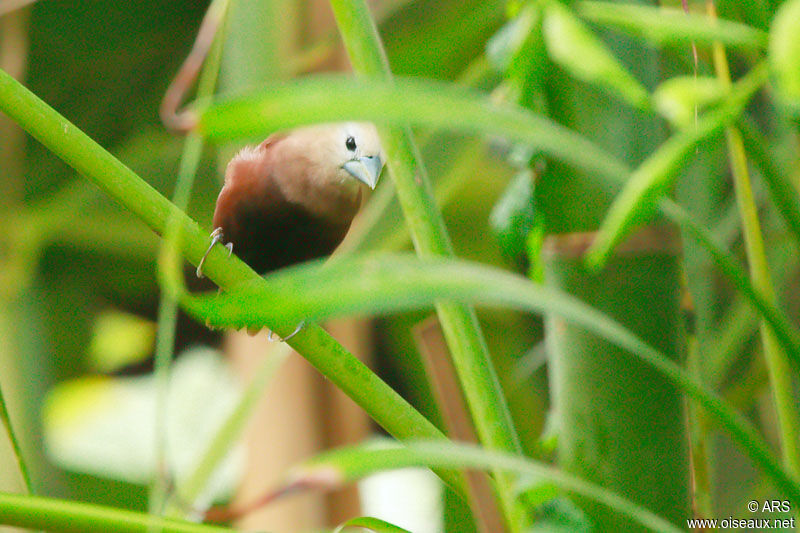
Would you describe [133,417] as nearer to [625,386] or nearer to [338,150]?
[338,150]

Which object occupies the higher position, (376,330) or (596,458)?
(376,330)

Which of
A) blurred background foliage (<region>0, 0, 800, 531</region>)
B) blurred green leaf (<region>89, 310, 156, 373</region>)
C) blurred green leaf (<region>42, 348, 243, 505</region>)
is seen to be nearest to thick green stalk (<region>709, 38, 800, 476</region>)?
blurred background foliage (<region>0, 0, 800, 531</region>)

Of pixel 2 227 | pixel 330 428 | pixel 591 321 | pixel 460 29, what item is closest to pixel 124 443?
pixel 2 227

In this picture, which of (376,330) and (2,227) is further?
(376,330)

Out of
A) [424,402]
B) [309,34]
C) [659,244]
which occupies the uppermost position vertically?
[309,34]

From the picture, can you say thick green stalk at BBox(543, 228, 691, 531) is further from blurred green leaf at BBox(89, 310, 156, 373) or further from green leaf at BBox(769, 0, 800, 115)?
blurred green leaf at BBox(89, 310, 156, 373)

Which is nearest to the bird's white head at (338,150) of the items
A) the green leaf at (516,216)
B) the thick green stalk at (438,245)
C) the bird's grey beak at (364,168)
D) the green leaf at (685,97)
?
the bird's grey beak at (364,168)

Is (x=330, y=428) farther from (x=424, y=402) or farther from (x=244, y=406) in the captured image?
(x=244, y=406)
